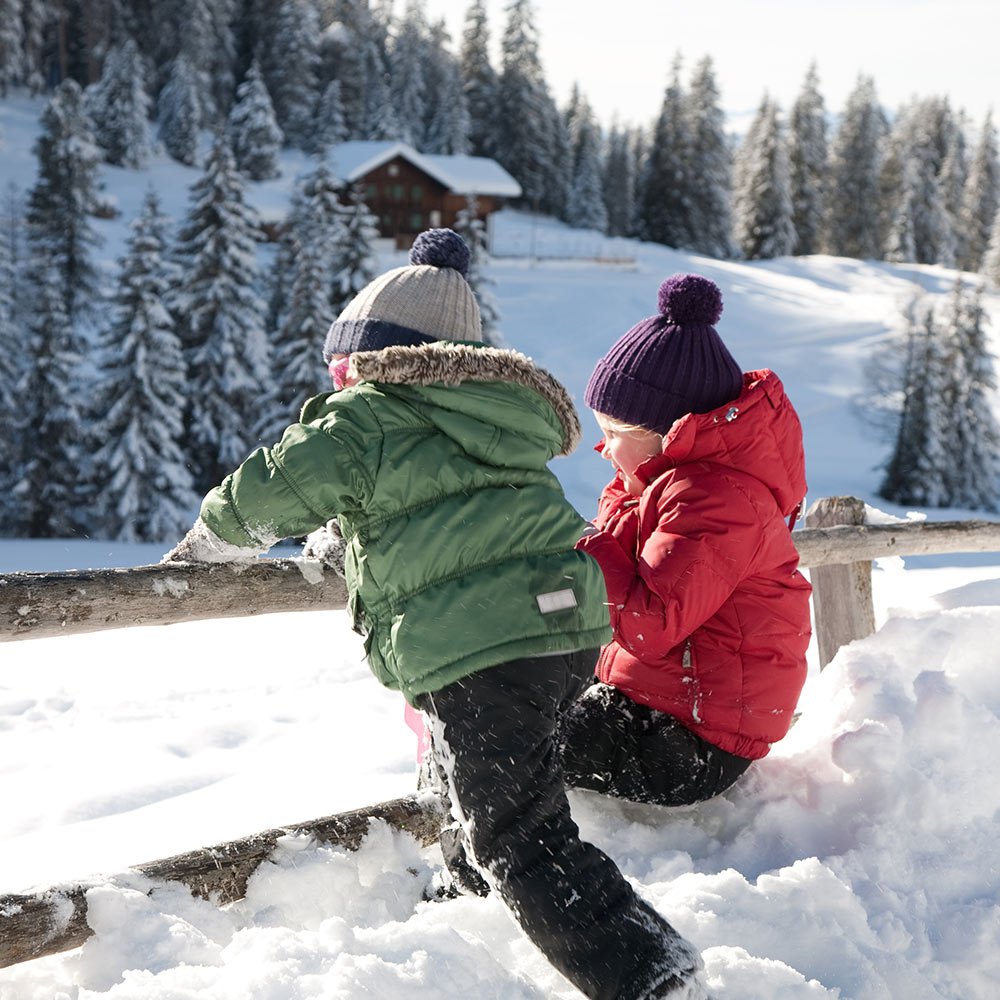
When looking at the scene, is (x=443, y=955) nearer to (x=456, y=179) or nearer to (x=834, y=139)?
(x=456, y=179)

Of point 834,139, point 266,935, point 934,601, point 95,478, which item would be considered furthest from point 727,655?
point 834,139

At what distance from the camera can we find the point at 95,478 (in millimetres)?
24828

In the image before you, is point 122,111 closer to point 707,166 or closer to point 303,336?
point 707,166

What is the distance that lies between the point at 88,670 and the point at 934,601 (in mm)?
5564

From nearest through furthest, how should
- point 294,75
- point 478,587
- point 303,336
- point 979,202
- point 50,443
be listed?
1. point 478,587
2. point 50,443
3. point 303,336
4. point 294,75
5. point 979,202

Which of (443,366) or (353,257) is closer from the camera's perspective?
(443,366)

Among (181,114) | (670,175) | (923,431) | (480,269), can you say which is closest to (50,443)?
(480,269)

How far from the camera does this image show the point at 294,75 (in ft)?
201

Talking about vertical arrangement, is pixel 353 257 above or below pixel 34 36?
below

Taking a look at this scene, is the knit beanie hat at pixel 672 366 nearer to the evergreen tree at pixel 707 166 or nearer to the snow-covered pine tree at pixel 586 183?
the evergreen tree at pixel 707 166

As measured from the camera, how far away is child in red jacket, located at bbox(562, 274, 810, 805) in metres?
3.19

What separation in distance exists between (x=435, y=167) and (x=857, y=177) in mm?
32137

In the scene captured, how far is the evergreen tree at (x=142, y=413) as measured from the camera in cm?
2361

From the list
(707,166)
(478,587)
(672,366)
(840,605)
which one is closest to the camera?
(478,587)
